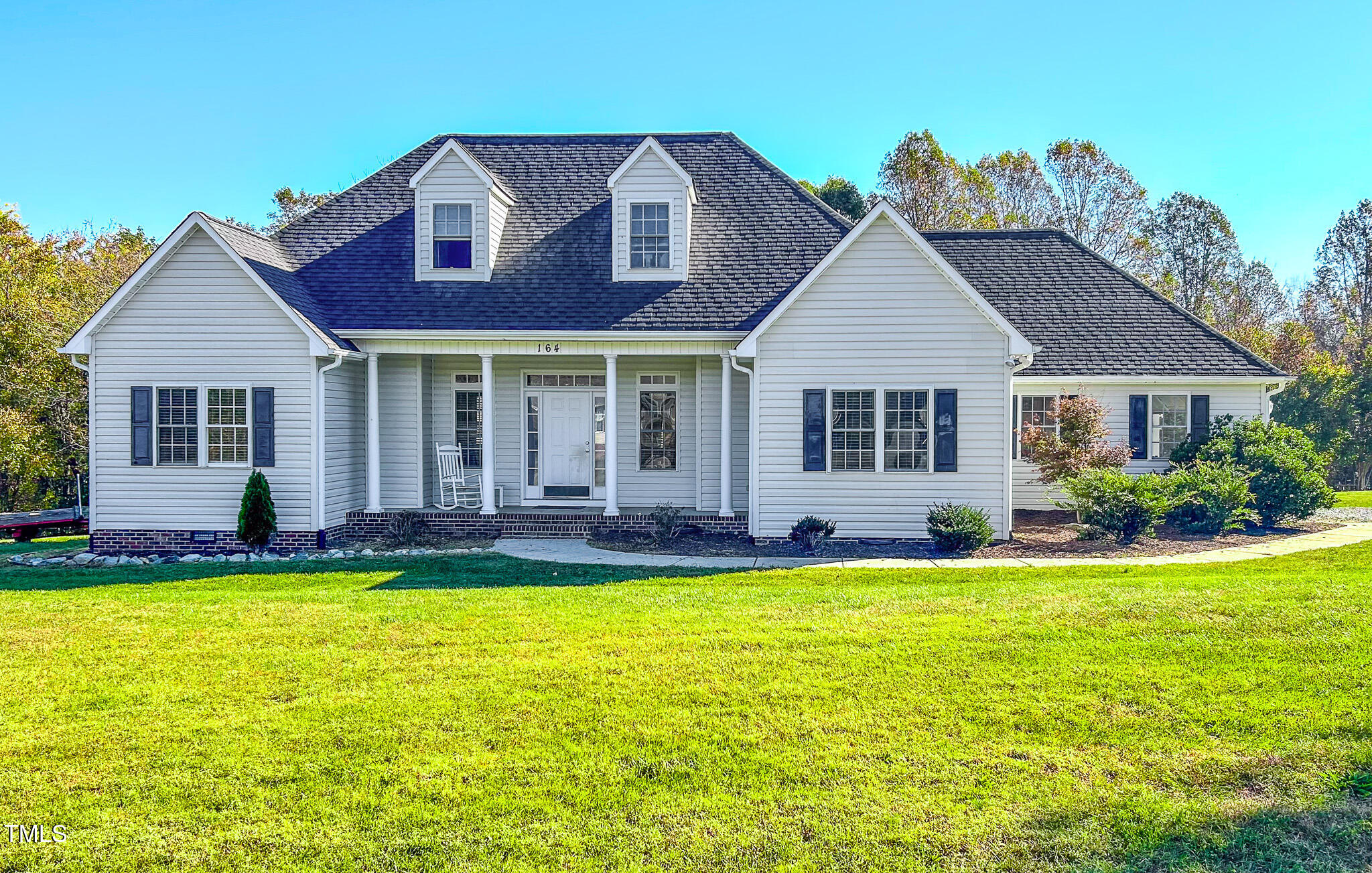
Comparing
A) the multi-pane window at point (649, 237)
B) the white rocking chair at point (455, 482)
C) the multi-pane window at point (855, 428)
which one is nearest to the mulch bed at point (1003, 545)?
the multi-pane window at point (855, 428)

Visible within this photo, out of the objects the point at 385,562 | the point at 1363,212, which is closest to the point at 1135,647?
the point at 385,562

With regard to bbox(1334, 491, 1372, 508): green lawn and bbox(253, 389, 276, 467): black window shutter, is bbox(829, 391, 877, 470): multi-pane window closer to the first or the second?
bbox(253, 389, 276, 467): black window shutter

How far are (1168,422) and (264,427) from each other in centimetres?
1705

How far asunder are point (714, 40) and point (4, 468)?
2082 cm

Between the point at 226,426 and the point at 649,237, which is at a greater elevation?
the point at 649,237

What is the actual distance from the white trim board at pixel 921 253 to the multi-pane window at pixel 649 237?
3.32 m

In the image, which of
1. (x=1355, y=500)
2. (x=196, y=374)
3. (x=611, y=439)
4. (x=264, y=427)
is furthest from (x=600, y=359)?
(x=1355, y=500)

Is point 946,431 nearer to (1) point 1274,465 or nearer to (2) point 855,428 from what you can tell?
(2) point 855,428

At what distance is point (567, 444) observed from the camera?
1669 centimetres

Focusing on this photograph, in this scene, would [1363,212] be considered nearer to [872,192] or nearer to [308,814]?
[872,192]

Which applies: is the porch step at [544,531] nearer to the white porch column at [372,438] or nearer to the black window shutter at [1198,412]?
the white porch column at [372,438]

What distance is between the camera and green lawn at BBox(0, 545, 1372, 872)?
4.23 m

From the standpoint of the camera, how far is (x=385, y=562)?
1249 cm

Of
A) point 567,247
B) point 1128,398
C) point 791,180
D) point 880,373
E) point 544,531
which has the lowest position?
point 544,531
